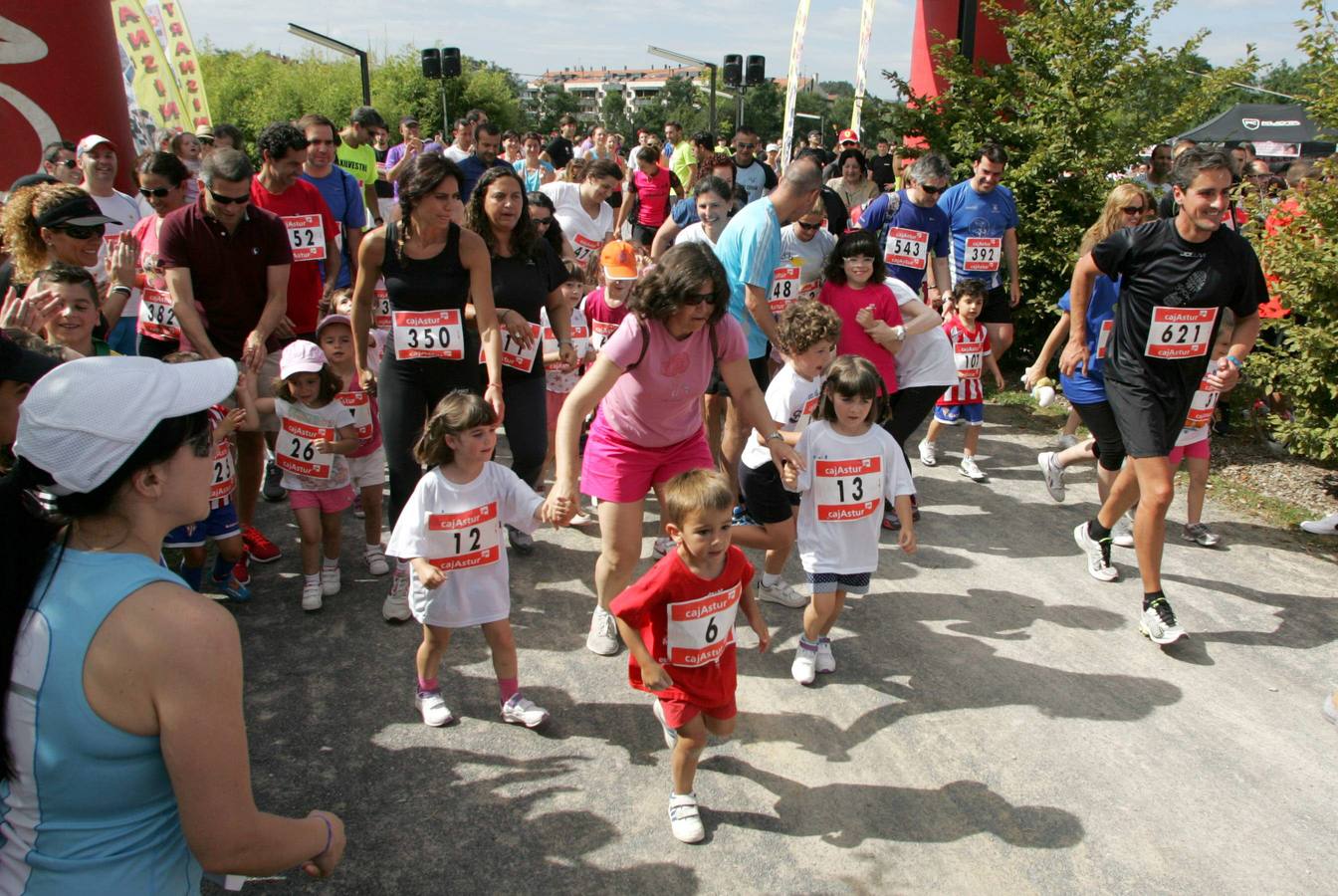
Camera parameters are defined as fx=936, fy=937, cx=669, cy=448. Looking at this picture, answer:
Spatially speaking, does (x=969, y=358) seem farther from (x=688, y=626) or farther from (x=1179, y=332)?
(x=688, y=626)

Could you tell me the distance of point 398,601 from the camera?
4734 mm

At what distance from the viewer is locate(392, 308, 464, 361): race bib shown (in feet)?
14.9

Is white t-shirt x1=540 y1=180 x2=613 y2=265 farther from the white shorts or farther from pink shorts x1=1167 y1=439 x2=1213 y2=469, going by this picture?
pink shorts x1=1167 y1=439 x2=1213 y2=469

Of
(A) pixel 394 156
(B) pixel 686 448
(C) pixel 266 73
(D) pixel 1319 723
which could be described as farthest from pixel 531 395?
(C) pixel 266 73

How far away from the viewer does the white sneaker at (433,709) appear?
12.7 ft

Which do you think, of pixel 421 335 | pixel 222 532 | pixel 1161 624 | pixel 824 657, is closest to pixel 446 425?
pixel 421 335

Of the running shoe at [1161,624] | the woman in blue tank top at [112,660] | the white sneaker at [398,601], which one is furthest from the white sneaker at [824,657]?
the woman in blue tank top at [112,660]

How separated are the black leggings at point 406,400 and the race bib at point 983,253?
4816mm

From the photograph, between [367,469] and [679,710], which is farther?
[367,469]

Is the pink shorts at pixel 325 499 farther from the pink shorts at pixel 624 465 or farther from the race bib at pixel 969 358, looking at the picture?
the race bib at pixel 969 358

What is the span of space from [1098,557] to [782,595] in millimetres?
1999

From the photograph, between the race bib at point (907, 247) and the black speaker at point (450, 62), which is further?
the black speaker at point (450, 62)

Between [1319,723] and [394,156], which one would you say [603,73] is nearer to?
[394,156]

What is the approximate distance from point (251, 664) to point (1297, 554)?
243 inches
